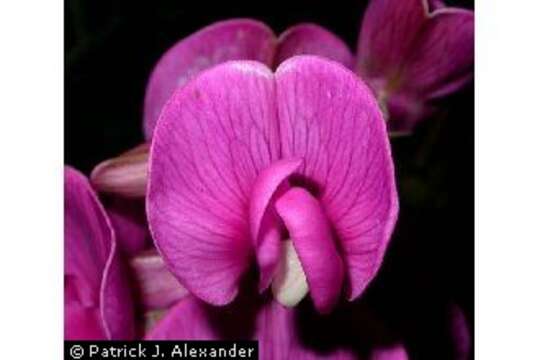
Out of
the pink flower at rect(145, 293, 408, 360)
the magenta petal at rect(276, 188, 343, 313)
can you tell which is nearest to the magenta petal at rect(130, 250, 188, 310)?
the pink flower at rect(145, 293, 408, 360)

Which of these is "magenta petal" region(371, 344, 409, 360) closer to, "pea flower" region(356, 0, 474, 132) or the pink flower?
the pink flower

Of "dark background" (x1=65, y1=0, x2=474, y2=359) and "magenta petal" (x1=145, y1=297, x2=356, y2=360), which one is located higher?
"dark background" (x1=65, y1=0, x2=474, y2=359)

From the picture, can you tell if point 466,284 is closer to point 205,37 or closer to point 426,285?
point 426,285

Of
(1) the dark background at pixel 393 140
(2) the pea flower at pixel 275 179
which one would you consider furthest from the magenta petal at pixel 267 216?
(1) the dark background at pixel 393 140

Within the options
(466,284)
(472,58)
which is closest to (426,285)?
(466,284)

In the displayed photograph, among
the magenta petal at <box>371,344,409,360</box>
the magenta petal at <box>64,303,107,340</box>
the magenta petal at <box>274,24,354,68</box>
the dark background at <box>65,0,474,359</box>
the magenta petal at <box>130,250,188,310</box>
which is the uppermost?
the magenta petal at <box>274,24,354,68</box>

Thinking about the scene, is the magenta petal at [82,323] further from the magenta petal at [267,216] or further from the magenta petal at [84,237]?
the magenta petal at [267,216]

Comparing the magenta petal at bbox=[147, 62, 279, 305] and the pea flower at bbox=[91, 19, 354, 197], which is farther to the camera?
the pea flower at bbox=[91, 19, 354, 197]
